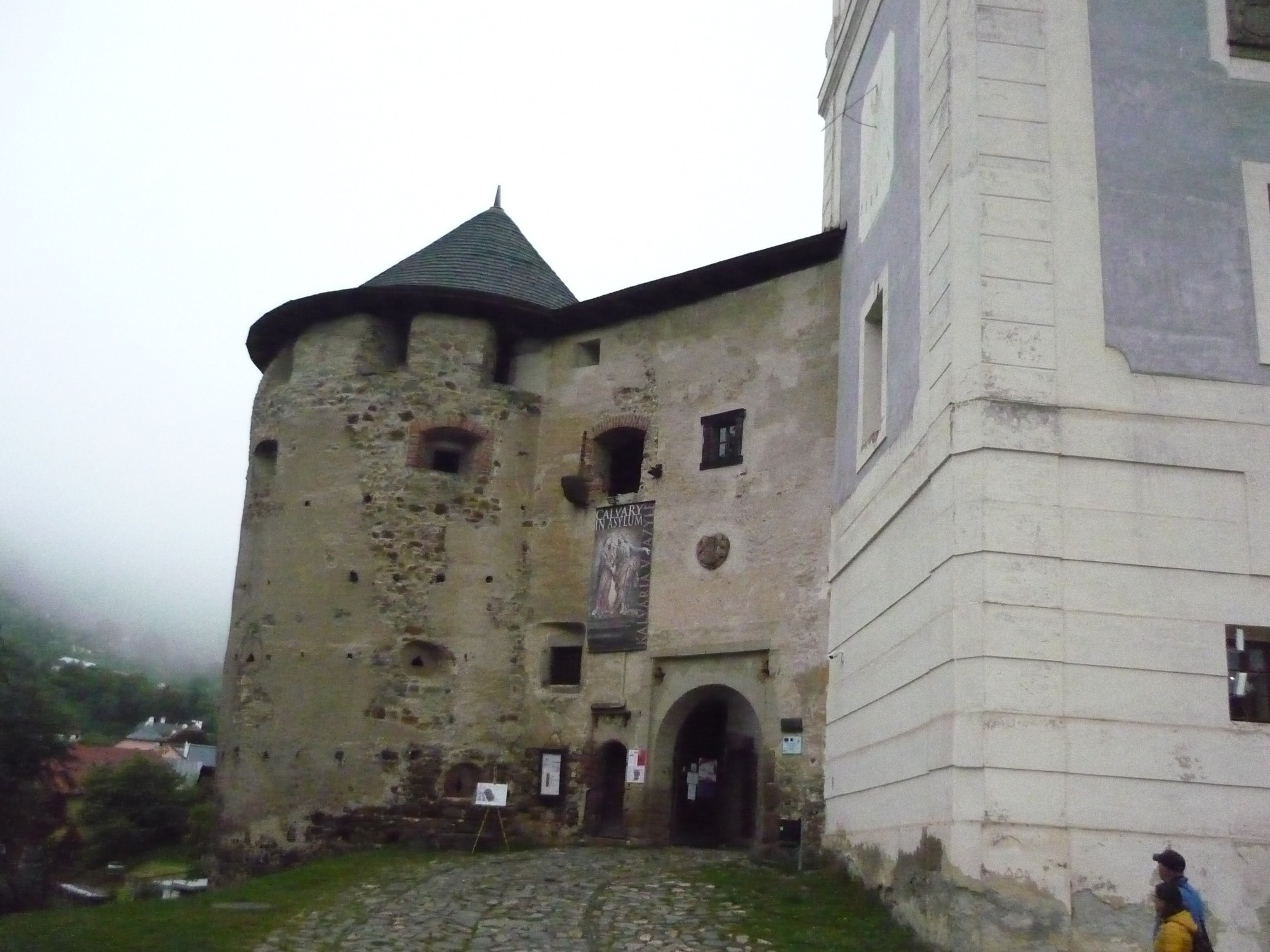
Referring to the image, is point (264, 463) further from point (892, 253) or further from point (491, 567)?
point (892, 253)

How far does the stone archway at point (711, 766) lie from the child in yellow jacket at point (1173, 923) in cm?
837

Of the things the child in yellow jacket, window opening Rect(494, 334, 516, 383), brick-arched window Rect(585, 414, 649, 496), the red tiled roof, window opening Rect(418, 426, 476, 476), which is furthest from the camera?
the red tiled roof

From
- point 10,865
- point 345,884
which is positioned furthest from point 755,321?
point 10,865

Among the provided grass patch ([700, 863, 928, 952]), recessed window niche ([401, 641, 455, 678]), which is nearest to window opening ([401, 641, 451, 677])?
recessed window niche ([401, 641, 455, 678])

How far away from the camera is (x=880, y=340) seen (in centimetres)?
1220

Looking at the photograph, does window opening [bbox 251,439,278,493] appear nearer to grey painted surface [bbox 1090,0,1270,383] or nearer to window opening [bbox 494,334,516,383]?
window opening [bbox 494,334,516,383]

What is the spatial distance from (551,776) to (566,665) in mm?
1379

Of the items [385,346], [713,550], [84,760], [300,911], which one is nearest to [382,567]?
[385,346]

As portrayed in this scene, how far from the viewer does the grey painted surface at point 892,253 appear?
34.3 ft

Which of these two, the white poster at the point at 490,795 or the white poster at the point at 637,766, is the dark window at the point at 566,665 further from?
the white poster at the point at 490,795

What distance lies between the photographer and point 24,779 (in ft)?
55.9

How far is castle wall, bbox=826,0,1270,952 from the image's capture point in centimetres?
802

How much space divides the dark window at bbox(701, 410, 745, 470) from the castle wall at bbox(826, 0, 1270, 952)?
15.6 ft

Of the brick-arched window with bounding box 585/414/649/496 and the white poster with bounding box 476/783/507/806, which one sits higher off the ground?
the brick-arched window with bounding box 585/414/649/496
